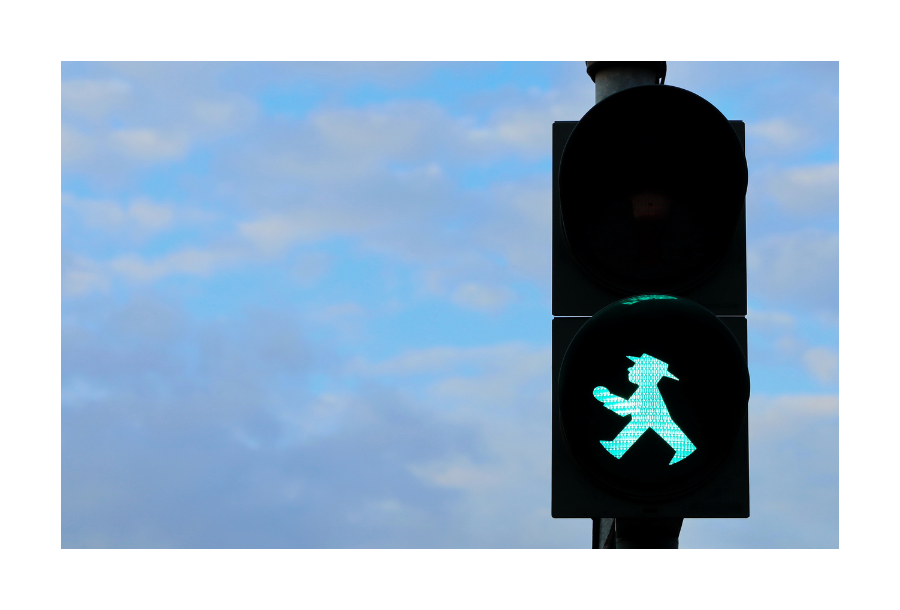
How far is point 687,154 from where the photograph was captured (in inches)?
→ 132

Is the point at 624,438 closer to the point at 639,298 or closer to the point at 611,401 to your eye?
the point at 611,401

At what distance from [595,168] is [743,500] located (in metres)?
1.11

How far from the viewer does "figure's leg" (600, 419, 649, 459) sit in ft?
10.3

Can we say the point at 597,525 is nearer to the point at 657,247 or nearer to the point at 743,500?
the point at 743,500

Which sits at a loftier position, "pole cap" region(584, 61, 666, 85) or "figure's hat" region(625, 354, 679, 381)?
"pole cap" region(584, 61, 666, 85)

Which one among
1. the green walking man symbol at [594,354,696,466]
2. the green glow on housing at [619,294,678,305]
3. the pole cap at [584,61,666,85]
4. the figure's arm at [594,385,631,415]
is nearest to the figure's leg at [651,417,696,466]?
the green walking man symbol at [594,354,696,466]

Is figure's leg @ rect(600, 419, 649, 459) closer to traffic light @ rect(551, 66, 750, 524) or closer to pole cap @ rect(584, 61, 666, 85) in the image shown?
traffic light @ rect(551, 66, 750, 524)

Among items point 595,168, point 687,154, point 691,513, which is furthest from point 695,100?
point 691,513

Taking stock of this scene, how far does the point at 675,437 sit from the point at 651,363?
230 millimetres

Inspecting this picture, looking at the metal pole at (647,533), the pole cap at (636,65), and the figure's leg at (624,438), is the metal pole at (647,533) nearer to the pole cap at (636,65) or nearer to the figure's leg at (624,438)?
the figure's leg at (624,438)

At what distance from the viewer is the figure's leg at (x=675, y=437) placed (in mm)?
3127

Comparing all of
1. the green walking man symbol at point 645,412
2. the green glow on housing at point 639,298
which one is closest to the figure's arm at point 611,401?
the green walking man symbol at point 645,412

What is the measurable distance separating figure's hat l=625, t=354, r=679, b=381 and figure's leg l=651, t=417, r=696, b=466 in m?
0.14

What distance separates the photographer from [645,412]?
313 centimetres
